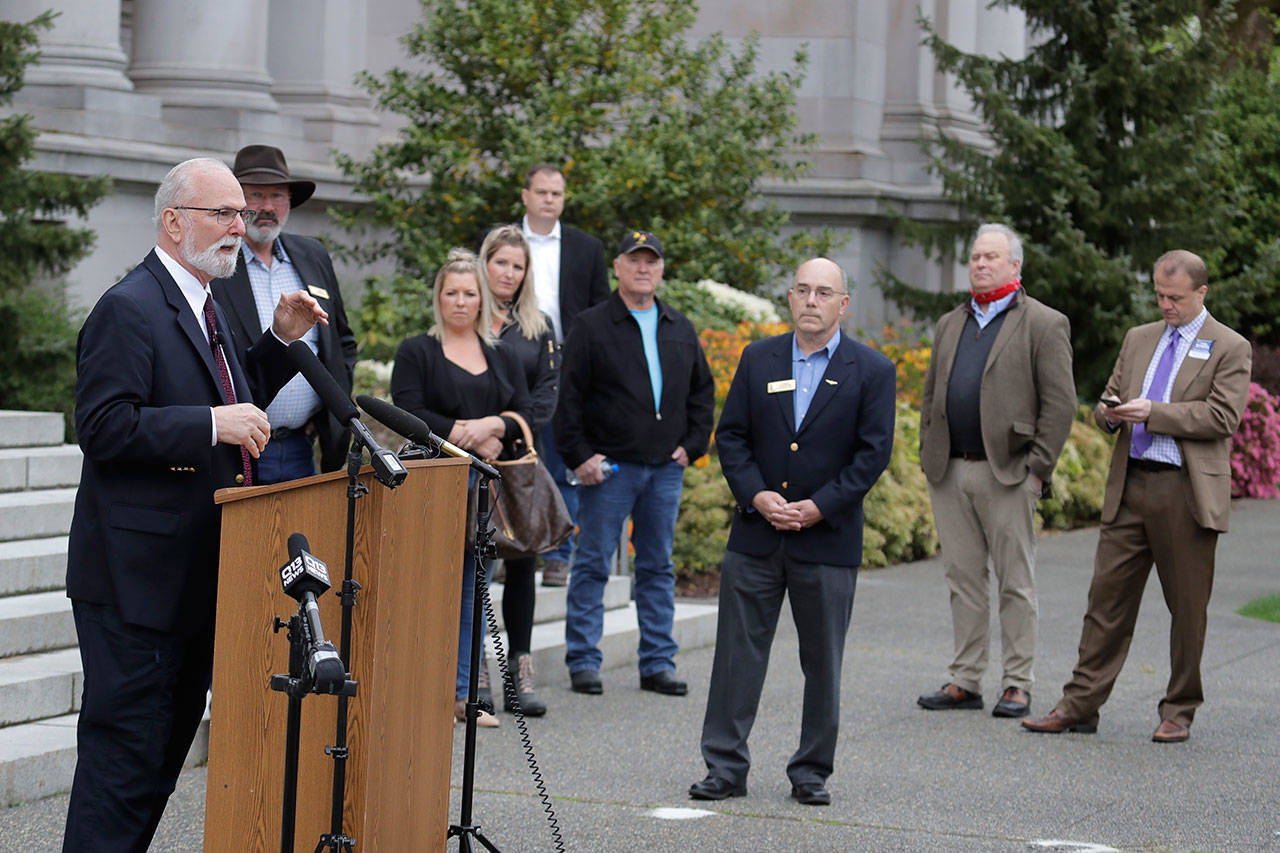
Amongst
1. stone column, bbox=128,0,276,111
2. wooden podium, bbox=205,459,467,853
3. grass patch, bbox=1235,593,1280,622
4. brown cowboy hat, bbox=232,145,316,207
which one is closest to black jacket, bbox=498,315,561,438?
brown cowboy hat, bbox=232,145,316,207

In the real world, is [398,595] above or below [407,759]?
above

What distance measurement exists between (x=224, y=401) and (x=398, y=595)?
76cm

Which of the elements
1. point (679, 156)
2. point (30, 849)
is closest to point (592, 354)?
point (30, 849)

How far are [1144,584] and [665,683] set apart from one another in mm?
2401

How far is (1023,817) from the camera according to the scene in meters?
6.37

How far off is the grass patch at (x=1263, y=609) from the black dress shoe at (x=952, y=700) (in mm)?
3997

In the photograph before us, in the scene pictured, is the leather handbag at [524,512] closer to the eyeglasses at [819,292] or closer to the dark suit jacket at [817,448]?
the dark suit jacket at [817,448]

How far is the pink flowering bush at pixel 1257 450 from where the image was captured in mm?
19328

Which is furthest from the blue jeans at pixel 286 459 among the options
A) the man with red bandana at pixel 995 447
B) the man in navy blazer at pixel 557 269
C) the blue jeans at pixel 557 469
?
the man with red bandana at pixel 995 447

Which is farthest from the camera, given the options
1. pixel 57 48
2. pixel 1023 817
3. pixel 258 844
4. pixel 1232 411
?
pixel 57 48

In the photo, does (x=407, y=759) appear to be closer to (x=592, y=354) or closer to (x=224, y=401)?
(x=224, y=401)

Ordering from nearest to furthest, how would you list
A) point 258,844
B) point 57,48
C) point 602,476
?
1. point 258,844
2. point 602,476
3. point 57,48

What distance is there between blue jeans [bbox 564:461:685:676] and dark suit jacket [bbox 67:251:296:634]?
4.05 m

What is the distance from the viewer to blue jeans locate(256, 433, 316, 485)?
6.69 m
